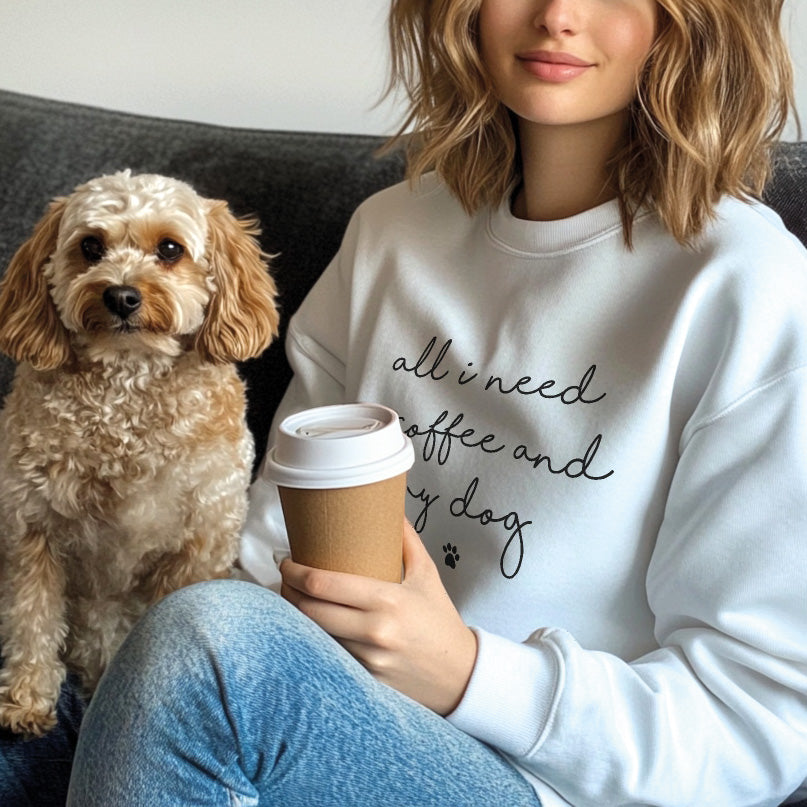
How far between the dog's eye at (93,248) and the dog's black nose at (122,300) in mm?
84

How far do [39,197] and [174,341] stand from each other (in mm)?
456

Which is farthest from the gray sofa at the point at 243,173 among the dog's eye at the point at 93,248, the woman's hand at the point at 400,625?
the woman's hand at the point at 400,625

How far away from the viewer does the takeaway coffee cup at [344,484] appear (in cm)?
84

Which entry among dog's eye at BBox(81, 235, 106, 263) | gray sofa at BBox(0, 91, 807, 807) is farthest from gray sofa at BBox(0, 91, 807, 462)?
dog's eye at BBox(81, 235, 106, 263)

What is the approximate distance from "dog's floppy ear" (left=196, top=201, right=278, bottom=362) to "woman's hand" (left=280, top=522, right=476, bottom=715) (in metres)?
0.40

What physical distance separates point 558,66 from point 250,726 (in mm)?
713

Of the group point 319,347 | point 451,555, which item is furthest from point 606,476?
point 319,347

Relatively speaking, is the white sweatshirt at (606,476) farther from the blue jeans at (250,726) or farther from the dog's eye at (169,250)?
the dog's eye at (169,250)

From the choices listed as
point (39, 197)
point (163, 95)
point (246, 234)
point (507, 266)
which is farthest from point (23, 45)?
point (507, 266)

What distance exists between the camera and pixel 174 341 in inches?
50.4

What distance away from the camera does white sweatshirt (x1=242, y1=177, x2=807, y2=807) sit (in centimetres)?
98

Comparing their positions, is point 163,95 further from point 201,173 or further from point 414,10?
point 414,10

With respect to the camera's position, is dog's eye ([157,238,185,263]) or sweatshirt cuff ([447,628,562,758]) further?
dog's eye ([157,238,185,263])

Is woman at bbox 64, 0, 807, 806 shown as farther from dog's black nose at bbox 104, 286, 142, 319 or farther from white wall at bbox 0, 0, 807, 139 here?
white wall at bbox 0, 0, 807, 139
